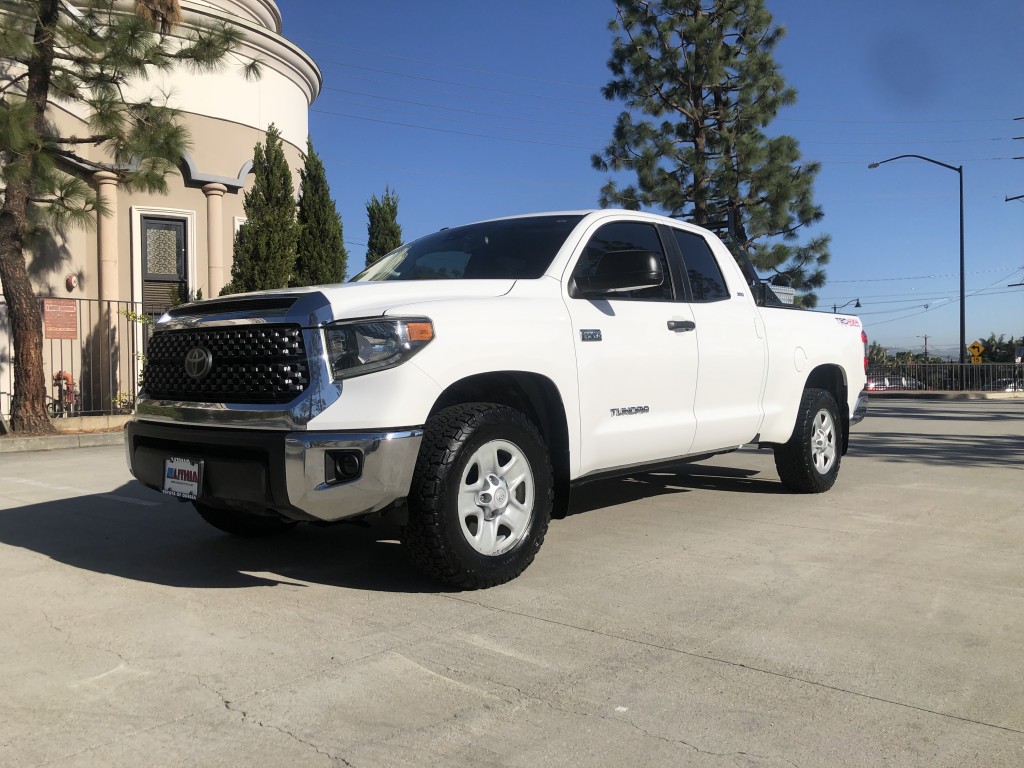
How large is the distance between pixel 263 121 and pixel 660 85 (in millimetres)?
14041

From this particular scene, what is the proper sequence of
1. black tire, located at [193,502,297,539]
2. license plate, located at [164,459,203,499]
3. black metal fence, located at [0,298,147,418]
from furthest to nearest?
black metal fence, located at [0,298,147,418], black tire, located at [193,502,297,539], license plate, located at [164,459,203,499]

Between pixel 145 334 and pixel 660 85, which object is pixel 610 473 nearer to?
pixel 145 334

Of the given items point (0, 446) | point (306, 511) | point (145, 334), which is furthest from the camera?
point (145, 334)

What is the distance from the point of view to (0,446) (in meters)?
12.0

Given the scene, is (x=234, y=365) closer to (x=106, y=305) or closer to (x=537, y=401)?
(x=537, y=401)

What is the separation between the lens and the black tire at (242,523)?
17.7 ft

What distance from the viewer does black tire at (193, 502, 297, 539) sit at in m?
5.40

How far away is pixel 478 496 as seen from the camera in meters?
4.26

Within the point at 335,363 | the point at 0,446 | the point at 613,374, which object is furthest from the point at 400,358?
the point at 0,446

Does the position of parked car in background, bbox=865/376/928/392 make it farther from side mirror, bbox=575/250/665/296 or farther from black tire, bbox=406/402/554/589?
black tire, bbox=406/402/554/589

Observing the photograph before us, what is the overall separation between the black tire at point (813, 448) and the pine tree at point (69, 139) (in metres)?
9.66

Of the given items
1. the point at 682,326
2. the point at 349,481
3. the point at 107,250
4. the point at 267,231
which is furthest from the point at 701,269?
the point at 107,250

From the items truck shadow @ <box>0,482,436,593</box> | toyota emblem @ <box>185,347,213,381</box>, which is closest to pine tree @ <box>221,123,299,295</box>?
truck shadow @ <box>0,482,436,593</box>

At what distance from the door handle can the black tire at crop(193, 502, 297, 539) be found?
100 inches
